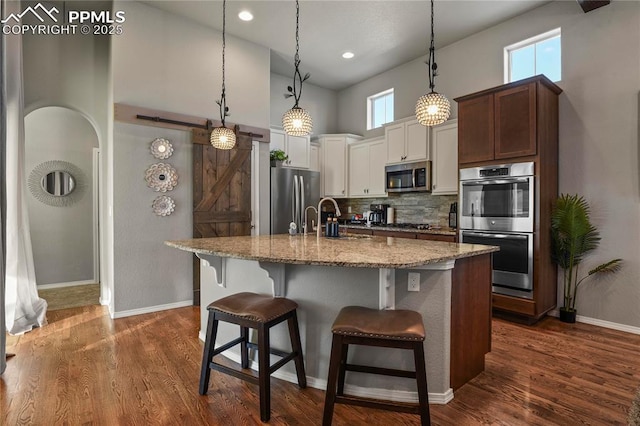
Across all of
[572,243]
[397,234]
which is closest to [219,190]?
[397,234]

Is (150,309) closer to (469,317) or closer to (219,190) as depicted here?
(219,190)

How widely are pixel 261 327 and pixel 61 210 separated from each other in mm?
4825

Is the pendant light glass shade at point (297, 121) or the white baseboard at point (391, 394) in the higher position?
the pendant light glass shade at point (297, 121)

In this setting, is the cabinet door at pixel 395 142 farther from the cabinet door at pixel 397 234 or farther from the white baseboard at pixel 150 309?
the white baseboard at pixel 150 309

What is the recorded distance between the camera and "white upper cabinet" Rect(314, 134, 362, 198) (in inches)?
234

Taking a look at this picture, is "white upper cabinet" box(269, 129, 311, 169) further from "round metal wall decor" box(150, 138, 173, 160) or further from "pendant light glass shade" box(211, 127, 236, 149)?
"pendant light glass shade" box(211, 127, 236, 149)

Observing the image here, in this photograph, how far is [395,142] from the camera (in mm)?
5148

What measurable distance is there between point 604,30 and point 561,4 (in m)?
0.55

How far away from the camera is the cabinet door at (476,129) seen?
3691mm

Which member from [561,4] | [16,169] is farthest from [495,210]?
[16,169]

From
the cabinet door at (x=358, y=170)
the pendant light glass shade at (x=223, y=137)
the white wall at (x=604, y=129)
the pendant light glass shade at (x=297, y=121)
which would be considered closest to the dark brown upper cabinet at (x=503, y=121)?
the white wall at (x=604, y=129)

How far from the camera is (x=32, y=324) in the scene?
3342 millimetres

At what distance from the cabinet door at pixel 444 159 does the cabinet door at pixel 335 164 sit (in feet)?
5.58

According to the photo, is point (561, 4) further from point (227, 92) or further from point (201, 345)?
point (201, 345)
